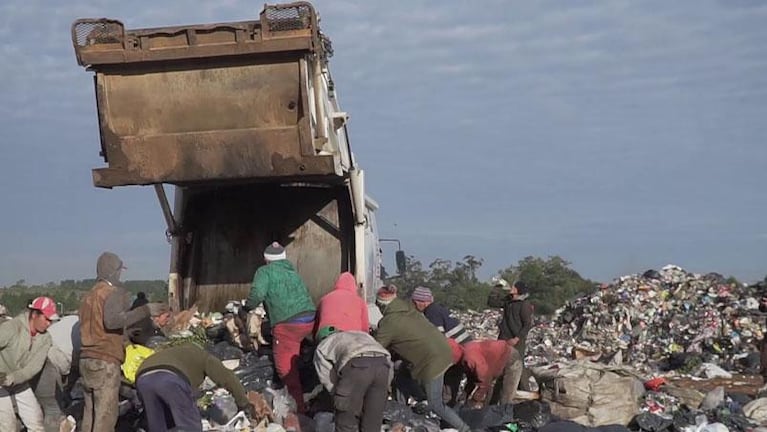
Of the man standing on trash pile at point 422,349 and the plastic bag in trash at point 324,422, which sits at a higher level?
the man standing on trash pile at point 422,349

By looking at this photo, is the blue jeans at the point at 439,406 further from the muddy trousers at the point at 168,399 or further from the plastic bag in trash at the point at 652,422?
the muddy trousers at the point at 168,399

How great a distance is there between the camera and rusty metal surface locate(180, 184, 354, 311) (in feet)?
31.6

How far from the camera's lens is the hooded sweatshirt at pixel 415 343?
25.0 feet

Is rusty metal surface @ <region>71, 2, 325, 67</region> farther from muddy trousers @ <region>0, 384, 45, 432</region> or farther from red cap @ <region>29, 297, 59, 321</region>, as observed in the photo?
muddy trousers @ <region>0, 384, 45, 432</region>

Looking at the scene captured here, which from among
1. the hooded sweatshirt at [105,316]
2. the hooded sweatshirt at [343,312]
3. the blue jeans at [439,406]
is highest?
the hooded sweatshirt at [105,316]

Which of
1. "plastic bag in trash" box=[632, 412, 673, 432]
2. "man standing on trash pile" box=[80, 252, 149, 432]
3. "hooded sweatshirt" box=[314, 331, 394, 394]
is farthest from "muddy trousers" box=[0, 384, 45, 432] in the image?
"plastic bag in trash" box=[632, 412, 673, 432]

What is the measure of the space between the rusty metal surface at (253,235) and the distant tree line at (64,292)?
446mm

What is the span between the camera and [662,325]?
51.0 feet

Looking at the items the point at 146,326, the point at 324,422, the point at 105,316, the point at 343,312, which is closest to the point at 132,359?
the point at 146,326

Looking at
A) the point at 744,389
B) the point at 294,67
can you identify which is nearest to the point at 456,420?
the point at 294,67

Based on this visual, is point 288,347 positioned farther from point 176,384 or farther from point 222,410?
point 176,384

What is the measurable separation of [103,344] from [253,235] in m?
3.19

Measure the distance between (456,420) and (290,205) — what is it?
3.08m

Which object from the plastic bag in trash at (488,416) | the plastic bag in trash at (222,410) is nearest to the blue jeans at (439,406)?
the plastic bag in trash at (488,416)
